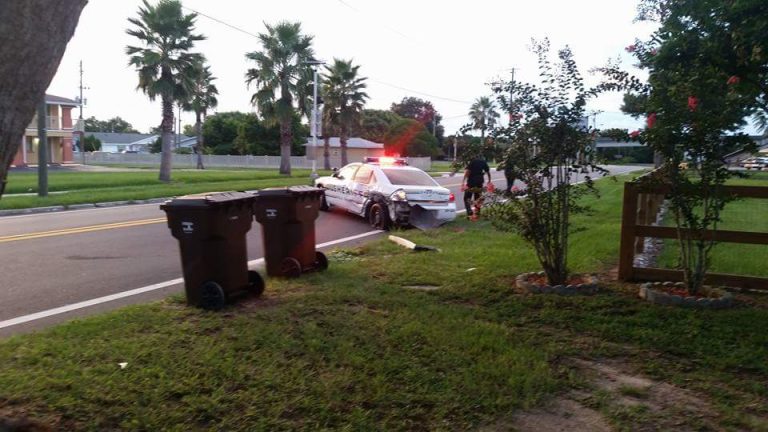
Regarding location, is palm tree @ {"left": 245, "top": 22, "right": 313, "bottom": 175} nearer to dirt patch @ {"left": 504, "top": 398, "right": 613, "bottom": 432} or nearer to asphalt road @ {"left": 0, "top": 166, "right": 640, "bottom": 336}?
asphalt road @ {"left": 0, "top": 166, "right": 640, "bottom": 336}

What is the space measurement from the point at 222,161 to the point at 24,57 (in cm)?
6628

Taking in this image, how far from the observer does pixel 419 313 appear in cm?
609

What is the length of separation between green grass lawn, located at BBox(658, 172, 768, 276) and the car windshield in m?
→ 5.50

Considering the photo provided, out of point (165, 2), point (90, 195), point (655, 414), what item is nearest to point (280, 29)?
point (165, 2)

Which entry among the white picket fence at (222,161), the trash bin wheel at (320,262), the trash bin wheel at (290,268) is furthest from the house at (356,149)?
the trash bin wheel at (290,268)

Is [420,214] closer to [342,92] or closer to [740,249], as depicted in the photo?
[740,249]

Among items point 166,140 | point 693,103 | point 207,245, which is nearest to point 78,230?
point 207,245

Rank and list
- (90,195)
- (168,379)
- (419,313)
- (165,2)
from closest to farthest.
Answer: (168,379) → (419,313) → (90,195) → (165,2)

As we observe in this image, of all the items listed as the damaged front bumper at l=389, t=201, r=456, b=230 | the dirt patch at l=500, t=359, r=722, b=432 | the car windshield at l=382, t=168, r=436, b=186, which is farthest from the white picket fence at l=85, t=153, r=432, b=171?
the dirt patch at l=500, t=359, r=722, b=432

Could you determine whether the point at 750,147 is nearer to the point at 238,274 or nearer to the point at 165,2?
the point at 238,274

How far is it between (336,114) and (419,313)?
42890mm

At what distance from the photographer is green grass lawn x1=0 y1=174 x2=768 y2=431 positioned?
3.92 m

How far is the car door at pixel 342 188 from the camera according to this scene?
15.4m

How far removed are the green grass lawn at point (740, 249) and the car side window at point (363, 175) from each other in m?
6.68
